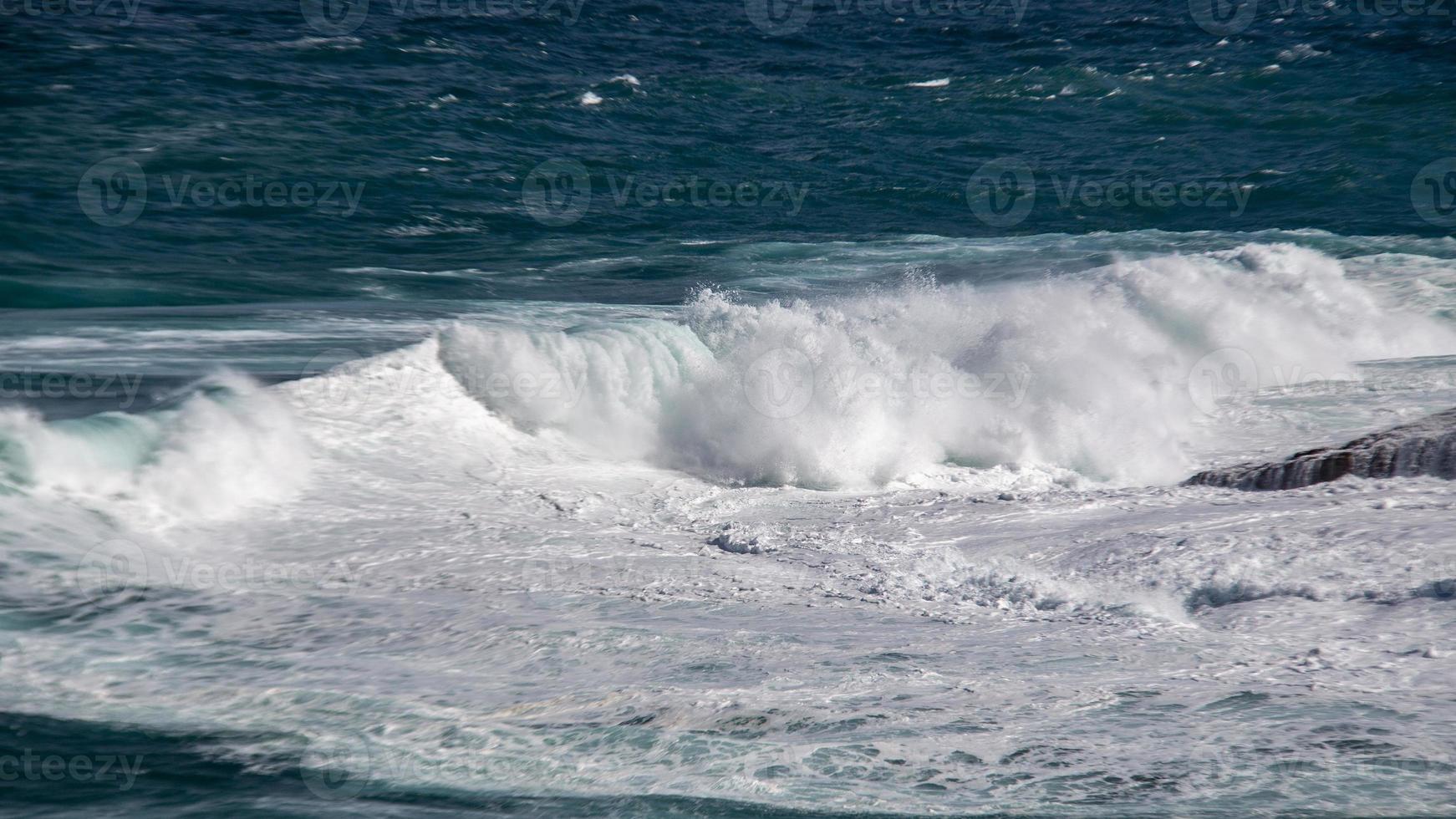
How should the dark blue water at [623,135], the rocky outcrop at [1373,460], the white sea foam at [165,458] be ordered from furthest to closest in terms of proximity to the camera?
the dark blue water at [623,135] → the rocky outcrop at [1373,460] → the white sea foam at [165,458]

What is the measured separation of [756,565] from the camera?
626cm

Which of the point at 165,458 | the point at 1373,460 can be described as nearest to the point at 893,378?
the point at 1373,460

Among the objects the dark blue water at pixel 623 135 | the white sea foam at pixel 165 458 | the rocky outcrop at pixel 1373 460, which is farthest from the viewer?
the dark blue water at pixel 623 135

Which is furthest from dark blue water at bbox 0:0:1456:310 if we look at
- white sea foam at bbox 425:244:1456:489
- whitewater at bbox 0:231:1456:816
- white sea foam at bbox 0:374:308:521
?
white sea foam at bbox 0:374:308:521

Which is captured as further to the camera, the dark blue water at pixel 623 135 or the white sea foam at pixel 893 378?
the dark blue water at pixel 623 135

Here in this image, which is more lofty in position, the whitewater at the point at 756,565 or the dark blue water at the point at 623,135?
the dark blue water at the point at 623,135

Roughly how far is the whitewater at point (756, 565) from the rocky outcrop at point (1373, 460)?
183 mm

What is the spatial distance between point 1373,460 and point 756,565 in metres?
3.64

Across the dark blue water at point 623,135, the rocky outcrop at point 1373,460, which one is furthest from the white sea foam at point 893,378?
the dark blue water at point 623,135

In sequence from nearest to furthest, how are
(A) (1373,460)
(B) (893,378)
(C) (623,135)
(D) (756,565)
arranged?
(D) (756,565)
(A) (1373,460)
(B) (893,378)
(C) (623,135)

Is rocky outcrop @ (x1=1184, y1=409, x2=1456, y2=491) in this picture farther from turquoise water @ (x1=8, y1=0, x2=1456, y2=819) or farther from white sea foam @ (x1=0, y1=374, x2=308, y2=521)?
white sea foam @ (x1=0, y1=374, x2=308, y2=521)

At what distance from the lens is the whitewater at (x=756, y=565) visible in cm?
419

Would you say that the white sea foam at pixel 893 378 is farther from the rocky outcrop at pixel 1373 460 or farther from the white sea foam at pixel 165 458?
the white sea foam at pixel 165 458

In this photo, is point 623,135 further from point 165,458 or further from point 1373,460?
point 1373,460
